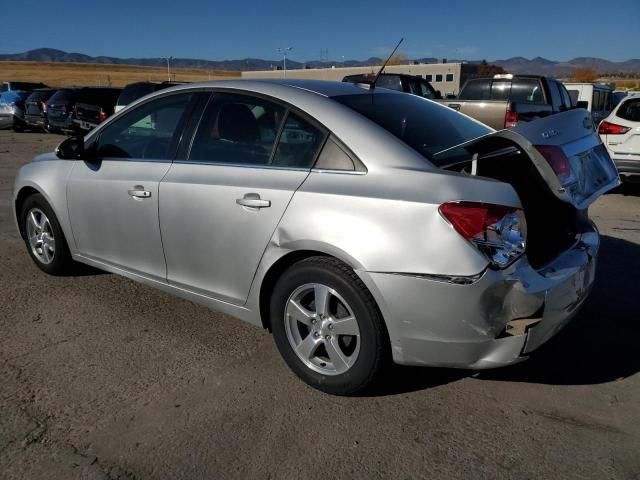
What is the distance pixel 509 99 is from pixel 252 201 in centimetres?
1067

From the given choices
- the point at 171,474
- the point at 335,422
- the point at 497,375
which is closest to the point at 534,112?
the point at 497,375

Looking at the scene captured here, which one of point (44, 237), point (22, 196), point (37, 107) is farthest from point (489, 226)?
point (37, 107)

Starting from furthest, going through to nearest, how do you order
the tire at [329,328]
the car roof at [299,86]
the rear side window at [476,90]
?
the rear side window at [476,90] → the car roof at [299,86] → the tire at [329,328]

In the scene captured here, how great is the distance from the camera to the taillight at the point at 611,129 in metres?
8.64

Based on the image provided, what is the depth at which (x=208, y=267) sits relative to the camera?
3.47 m

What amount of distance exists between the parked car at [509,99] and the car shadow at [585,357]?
629 centimetres

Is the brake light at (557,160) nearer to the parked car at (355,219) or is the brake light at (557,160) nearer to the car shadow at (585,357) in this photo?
the parked car at (355,219)

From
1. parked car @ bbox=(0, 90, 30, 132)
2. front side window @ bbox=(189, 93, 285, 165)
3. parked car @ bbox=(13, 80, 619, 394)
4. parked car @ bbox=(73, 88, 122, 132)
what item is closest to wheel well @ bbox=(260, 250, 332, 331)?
parked car @ bbox=(13, 80, 619, 394)

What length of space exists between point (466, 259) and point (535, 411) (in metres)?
1.00

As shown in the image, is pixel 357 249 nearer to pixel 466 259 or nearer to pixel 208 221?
pixel 466 259

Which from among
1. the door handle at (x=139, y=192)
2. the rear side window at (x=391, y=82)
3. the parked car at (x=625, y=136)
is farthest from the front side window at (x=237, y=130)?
the rear side window at (x=391, y=82)

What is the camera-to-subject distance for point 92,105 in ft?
55.7

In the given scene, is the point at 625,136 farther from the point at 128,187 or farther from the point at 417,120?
the point at 128,187

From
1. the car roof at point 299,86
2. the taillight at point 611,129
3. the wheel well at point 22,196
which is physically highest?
the car roof at point 299,86
